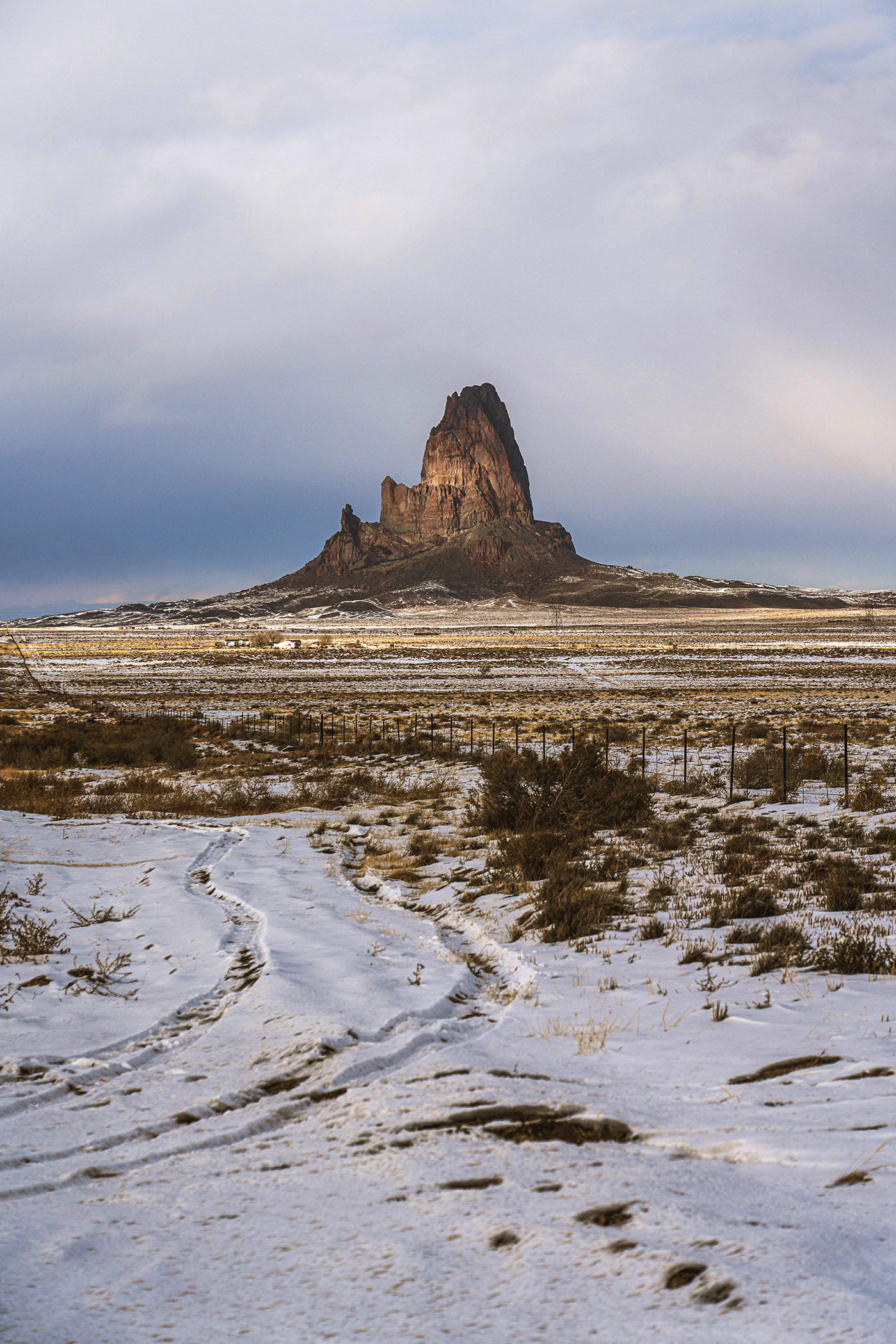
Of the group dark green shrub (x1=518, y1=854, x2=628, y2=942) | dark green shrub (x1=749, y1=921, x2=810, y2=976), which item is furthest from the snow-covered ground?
dark green shrub (x1=518, y1=854, x2=628, y2=942)

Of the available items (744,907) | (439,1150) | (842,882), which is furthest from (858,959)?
(439,1150)

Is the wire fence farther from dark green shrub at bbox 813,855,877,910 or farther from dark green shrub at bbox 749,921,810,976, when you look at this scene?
dark green shrub at bbox 749,921,810,976

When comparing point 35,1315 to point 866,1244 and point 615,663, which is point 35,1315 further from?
point 615,663

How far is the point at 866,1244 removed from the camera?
2840mm

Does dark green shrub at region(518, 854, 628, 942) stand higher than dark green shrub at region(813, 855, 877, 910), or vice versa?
dark green shrub at region(813, 855, 877, 910)

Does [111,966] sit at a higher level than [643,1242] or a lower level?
lower

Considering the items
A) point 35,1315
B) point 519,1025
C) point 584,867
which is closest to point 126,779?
point 584,867

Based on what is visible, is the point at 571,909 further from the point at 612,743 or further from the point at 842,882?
the point at 612,743

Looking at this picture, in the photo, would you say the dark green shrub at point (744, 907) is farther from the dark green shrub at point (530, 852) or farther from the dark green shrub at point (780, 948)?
the dark green shrub at point (530, 852)

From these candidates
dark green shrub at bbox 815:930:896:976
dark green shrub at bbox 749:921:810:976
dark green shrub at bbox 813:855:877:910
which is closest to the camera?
dark green shrub at bbox 815:930:896:976

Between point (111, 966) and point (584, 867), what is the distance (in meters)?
5.68

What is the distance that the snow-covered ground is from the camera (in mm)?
2680

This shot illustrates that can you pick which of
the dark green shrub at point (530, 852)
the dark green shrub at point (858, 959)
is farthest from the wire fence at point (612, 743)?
the dark green shrub at point (858, 959)

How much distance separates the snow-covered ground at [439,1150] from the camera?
268 cm
